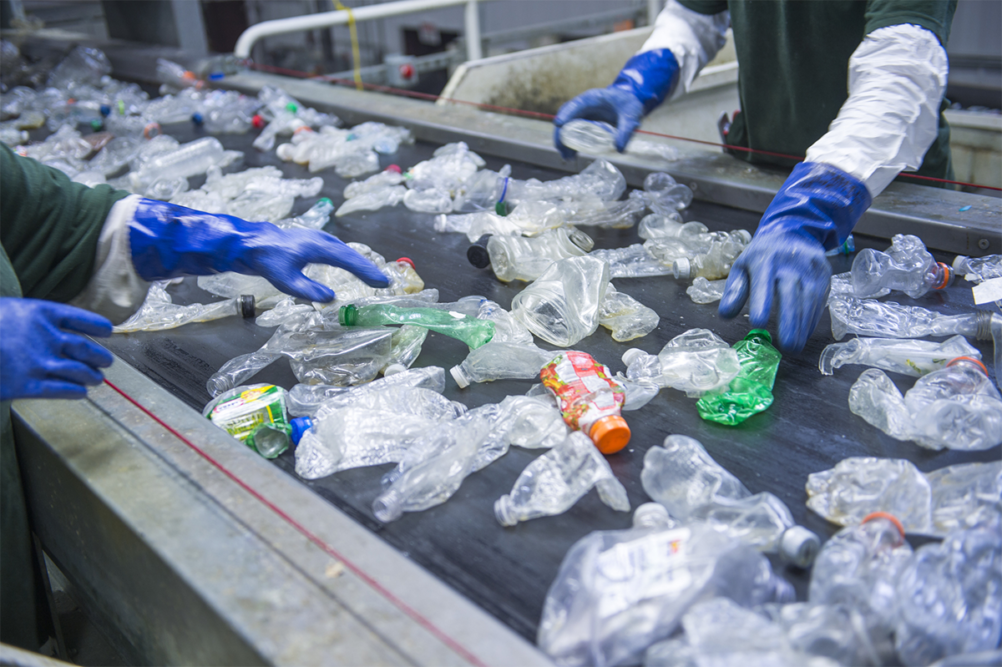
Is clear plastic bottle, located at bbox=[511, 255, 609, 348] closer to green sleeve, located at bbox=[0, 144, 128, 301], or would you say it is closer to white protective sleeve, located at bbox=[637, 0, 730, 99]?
green sleeve, located at bbox=[0, 144, 128, 301]

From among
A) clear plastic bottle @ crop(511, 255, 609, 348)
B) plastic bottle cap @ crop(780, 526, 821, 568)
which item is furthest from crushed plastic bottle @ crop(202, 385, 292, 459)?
plastic bottle cap @ crop(780, 526, 821, 568)

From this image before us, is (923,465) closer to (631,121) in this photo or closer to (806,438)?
(806,438)

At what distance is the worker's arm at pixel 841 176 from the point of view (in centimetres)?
123

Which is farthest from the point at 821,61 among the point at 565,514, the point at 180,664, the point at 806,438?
the point at 180,664

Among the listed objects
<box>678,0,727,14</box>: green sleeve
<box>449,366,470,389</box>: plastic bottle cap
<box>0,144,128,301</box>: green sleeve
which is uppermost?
<box>678,0,727,14</box>: green sleeve

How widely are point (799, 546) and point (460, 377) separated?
2.04ft

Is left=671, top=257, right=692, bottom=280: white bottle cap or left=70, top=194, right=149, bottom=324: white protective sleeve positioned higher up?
left=70, top=194, right=149, bottom=324: white protective sleeve

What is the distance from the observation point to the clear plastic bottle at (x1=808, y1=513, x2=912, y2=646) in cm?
75

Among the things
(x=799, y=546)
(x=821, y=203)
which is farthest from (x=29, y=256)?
(x=821, y=203)

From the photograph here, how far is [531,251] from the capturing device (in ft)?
5.55

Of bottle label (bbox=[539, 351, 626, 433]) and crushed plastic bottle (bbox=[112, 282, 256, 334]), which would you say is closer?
bottle label (bbox=[539, 351, 626, 433])

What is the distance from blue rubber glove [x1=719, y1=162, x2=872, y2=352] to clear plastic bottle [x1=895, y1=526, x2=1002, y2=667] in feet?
1.63

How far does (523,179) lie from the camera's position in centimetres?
226

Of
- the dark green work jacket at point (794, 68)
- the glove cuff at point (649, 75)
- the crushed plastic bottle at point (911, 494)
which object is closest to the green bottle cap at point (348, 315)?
the crushed plastic bottle at point (911, 494)
